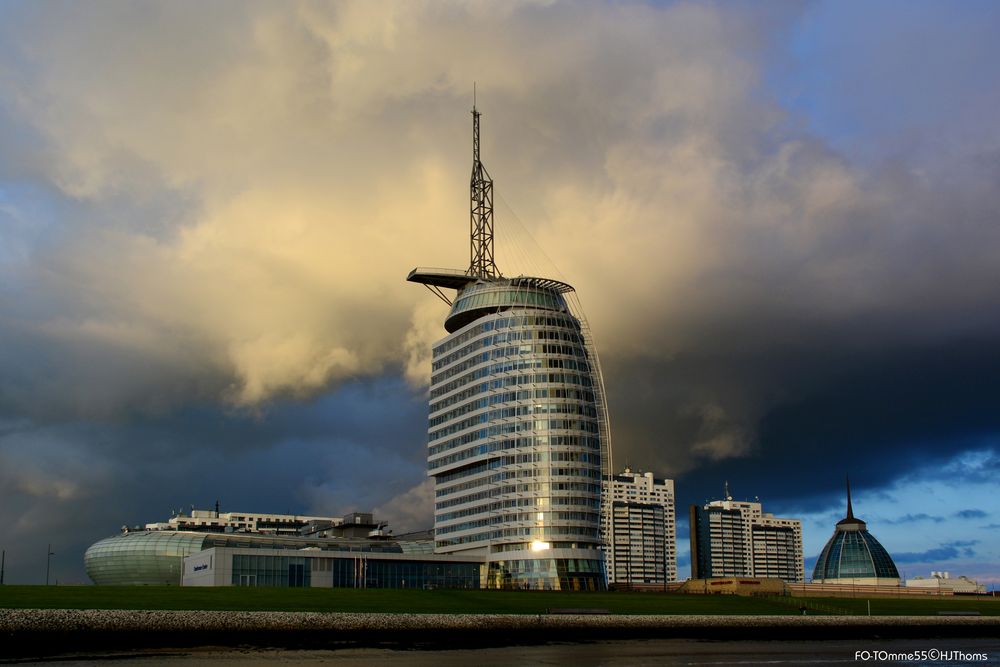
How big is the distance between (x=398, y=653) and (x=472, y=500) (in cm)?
11424

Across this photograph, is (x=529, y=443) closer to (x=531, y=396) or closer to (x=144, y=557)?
(x=531, y=396)

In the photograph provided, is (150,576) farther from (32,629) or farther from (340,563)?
(32,629)

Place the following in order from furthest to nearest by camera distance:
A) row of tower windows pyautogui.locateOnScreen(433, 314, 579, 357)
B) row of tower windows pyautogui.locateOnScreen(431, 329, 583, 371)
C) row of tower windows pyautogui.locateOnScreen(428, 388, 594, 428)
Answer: row of tower windows pyautogui.locateOnScreen(433, 314, 579, 357) < row of tower windows pyautogui.locateOnScreen(431, 329, 583, 371) < row of tower windows pyautogui.locateOnScreen(428, 388, 594, 428)

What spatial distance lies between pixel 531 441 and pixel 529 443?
1.82 feet

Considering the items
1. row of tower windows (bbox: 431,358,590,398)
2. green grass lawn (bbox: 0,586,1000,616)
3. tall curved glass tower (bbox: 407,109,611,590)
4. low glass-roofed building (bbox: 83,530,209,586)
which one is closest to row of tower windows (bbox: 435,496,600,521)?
tall curved glass tower (bbox: 407,109,611,590)

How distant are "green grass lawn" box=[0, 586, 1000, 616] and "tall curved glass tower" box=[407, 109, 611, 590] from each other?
122 ft

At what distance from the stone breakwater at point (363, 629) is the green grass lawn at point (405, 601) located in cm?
823

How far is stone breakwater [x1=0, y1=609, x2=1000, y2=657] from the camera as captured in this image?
7006 cm

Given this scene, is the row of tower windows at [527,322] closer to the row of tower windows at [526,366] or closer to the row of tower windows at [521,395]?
the row of tower windows at [526,366]

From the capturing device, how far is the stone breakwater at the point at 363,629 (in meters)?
70.1

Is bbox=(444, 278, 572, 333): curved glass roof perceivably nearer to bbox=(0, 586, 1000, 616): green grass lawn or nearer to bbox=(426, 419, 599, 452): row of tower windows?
bbox=(426, 419, 599, 452): row of tower windows

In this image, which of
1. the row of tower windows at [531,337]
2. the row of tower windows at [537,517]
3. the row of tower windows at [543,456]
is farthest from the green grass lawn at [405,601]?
the row of tower windows at [531,337]

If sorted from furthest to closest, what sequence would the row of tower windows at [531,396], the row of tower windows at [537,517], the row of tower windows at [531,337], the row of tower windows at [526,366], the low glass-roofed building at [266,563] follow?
the row of tower windows at [531,337] → the row of tower windows at [526,366] → the row of tower windows at [531,396] → the row of tower windows at [537,517] → the low glass-roofed building at [266,563]

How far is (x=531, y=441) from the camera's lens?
568 feet
